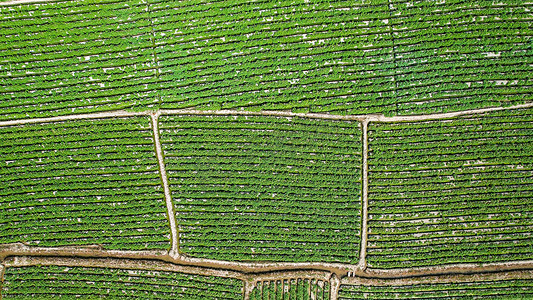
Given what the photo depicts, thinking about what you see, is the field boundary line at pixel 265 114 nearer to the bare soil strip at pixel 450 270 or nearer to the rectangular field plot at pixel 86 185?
the rectangular field plot at pixel 86 185

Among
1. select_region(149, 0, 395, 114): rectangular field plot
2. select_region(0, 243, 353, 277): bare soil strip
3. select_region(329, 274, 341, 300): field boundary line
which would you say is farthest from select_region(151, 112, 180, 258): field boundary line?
select_region(329, 274, 341, 300): field boundary line

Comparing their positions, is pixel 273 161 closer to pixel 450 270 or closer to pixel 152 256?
pixel 152 256

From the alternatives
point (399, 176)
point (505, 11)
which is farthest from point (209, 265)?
point (505, 11)

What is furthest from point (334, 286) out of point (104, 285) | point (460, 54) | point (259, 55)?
point (460, 54)

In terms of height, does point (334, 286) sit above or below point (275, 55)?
below

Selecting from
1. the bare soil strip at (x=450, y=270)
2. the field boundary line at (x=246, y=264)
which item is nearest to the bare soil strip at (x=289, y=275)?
the field boundary line at (x=246, y=264)
